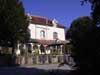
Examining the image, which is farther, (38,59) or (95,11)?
(38,59)

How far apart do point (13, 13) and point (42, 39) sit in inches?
1149

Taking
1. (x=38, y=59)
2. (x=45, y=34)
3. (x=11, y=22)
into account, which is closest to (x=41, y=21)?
(x=45, y=34)

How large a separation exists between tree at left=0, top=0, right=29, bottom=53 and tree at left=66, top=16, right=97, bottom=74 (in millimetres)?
31283

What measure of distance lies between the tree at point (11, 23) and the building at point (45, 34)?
58.3ft

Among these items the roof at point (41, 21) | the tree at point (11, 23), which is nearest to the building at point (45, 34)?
the roof at point (41, 21)

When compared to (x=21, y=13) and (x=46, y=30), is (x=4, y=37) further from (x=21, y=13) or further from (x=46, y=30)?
(x=46, y=30)

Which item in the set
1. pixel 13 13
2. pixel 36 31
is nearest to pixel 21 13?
pixel 13 13

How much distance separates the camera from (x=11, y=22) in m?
45.7

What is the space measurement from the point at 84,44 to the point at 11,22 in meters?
32.4

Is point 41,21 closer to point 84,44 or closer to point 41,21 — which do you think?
point 41,21

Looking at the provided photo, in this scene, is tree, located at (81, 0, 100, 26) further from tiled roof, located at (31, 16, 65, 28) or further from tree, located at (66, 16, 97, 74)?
tiled roof, located at (31, 16, 65, 28)

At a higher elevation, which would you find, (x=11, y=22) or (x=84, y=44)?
(x=11, y=22)

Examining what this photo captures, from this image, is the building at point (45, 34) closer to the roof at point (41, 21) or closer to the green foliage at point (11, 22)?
the roof at point (41, 21)

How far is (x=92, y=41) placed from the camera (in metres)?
13.9
